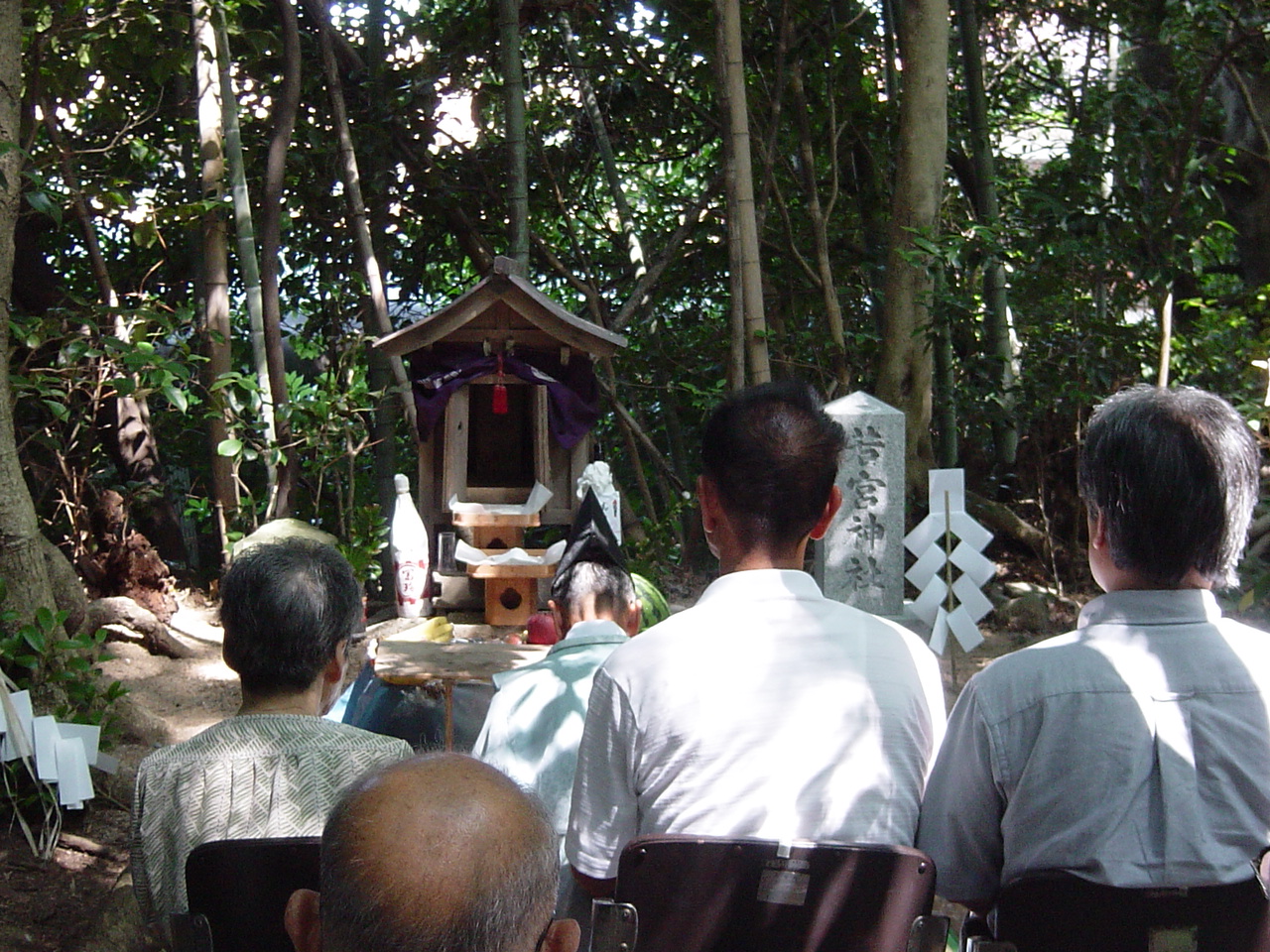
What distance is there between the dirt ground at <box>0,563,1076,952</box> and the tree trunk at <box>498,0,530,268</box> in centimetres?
314

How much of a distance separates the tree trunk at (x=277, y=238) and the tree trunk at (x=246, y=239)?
0.06 meters

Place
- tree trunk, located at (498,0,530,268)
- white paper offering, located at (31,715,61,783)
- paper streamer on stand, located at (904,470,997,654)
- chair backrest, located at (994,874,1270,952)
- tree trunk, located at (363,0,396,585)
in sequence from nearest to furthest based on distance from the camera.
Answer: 1. chair backrest, located at (994,874,1270,952)
2. white paper offering, located at (31,715,61,783)
3. paper streamer on stand, located at (904,470,997,654)
4. tree trunk, located at (498,0,530,268)
5. tree trunk, located at (363,0,396,585)

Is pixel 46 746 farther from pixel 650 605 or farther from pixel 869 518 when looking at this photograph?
pixel 869 518

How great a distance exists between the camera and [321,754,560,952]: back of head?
0.99 metres

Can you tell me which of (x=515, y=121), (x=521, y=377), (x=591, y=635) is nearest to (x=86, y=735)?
(x=591, y=635)

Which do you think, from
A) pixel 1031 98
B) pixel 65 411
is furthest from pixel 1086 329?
pixel 65 411

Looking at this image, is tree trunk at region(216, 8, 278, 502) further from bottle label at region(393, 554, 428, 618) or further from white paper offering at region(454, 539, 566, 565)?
white paper offering at region(454, 539, 566, 565)

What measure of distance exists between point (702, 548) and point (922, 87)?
12.0 feet

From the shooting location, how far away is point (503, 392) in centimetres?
572

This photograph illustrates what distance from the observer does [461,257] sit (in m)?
10.1

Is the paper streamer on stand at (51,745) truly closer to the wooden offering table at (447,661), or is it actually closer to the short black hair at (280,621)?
the wooden offering table at (447,661)

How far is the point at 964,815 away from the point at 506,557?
3.99 meters

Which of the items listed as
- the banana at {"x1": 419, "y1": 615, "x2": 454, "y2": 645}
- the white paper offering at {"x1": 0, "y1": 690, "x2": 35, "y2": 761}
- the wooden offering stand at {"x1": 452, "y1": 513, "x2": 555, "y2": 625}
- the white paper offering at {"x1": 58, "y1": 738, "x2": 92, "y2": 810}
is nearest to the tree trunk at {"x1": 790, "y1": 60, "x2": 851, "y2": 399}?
the wooden offering stand at {"x1": 452, "y1": 513, "x2": 555, "y2": 625}

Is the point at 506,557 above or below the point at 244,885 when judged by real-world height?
below
